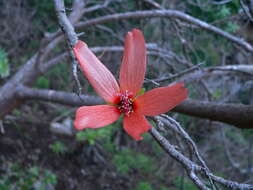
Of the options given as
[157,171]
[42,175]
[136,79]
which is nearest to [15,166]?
[42,175]

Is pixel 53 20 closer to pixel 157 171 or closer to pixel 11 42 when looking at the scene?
pixel 11 42

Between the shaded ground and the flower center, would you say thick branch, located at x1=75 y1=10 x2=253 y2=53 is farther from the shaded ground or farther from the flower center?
the shaded ground

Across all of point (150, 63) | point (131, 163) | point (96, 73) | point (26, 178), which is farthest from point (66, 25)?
point (131, 163)

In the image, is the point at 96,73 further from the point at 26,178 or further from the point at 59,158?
the point at 59,158

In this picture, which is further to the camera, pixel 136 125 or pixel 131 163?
pixel 131 163

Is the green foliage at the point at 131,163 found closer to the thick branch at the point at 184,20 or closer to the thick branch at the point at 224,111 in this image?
the thick branch at the point at 184,20
